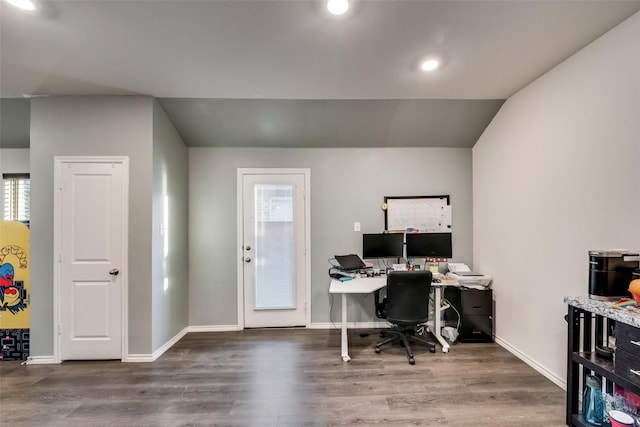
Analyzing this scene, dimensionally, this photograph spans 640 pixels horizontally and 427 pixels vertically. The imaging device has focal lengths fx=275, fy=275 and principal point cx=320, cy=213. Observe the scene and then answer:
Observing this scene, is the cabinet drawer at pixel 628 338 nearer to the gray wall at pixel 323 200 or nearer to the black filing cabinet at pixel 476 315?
the black filing cabinet at pixel 476 315

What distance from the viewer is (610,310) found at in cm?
159

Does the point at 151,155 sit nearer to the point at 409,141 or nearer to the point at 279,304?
the point at 279,304

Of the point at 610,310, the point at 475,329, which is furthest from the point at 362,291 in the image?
the point at 610,310

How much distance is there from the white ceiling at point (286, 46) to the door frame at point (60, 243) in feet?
2.22

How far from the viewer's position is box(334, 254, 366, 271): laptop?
3.29 metres

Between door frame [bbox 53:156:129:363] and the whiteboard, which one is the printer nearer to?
the whiteboard

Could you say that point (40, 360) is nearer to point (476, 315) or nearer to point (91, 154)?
point (91, 154)

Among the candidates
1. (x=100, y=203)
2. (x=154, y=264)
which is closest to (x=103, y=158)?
(x=100, y=203)

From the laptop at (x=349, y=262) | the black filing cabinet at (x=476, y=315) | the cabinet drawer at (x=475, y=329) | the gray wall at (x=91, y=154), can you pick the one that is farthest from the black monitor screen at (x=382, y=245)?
the gray wall at (x=91, y=154)

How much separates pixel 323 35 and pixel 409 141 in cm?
199

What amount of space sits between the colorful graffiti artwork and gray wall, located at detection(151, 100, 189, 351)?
1.34 metres

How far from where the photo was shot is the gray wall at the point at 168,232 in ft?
9.53

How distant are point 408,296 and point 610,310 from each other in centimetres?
146

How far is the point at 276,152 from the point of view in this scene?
3652 mm
